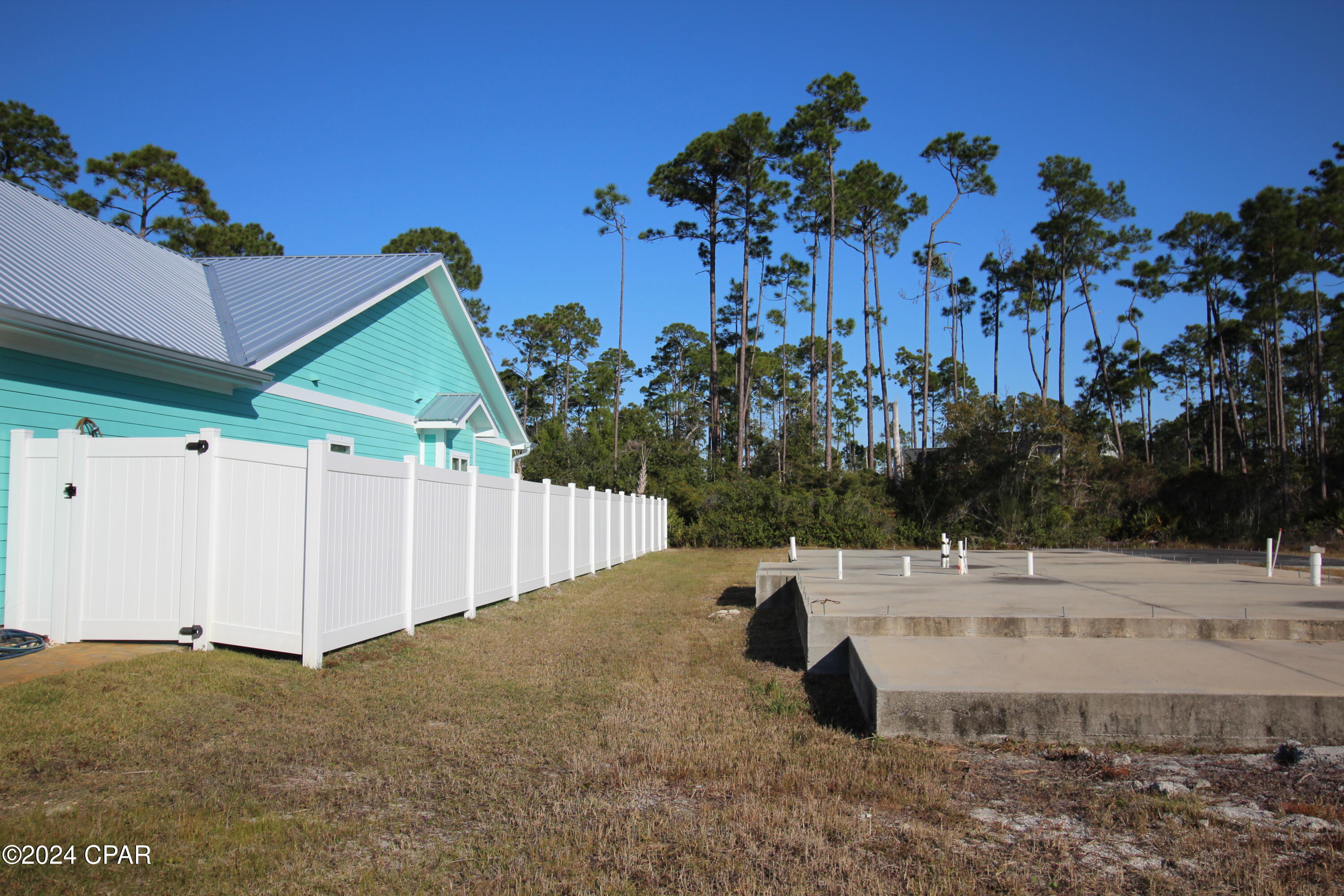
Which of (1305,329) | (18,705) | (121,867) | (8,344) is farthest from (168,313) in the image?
(1305,329)

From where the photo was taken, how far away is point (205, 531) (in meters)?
6.72

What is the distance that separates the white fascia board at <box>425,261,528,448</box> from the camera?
52.9 feet

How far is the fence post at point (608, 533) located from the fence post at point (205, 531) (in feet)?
36.8

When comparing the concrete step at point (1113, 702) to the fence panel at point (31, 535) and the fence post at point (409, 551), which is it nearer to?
the fence post at point (409, 551)

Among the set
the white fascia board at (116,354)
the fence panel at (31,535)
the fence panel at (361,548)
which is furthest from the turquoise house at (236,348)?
the fence panel at (361,548)

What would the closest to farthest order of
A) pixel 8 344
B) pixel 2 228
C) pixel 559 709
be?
pixel 559 709 → pixel 8 344 → pixel 2 228

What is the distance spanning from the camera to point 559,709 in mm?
6102

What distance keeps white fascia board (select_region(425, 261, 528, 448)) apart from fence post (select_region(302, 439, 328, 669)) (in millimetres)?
9781

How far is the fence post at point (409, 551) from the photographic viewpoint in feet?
26.8

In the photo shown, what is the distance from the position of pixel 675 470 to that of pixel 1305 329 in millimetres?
29791

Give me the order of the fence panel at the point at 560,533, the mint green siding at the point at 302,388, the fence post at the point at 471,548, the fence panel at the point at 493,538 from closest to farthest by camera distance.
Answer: the mint green siding at the point at 302,388 → the fence post at the point at 471,548 → the fence panel at the point at 493,538 → the fence panel at the point at 560,533

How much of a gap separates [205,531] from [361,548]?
1234 millimetres

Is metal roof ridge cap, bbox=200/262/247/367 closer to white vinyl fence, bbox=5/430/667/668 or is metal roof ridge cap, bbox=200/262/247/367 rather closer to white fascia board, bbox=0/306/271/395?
white fascia board, bbox=0/306/271/395

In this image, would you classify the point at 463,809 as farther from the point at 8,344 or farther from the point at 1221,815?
the point at 8,344
